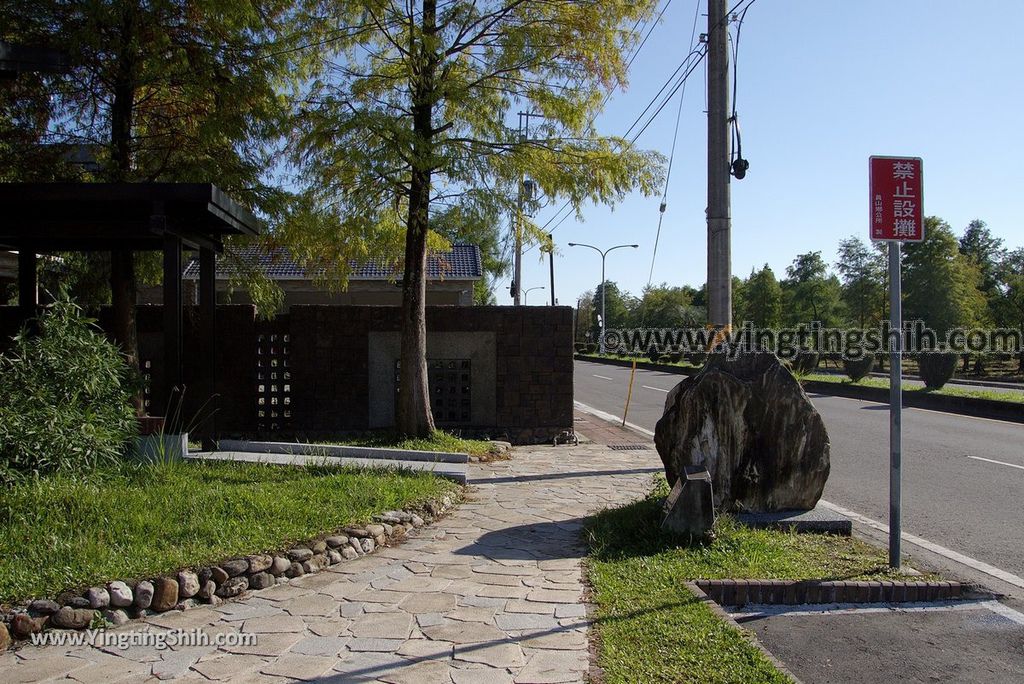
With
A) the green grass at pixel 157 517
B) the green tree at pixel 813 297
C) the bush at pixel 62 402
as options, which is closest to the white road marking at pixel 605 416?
the green grass at pixel 157 517

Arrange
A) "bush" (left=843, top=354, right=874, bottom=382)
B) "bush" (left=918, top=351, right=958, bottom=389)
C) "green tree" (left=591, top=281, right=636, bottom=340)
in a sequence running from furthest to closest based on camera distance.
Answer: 1. "green tree" (left=591, top=281, right=636, bottom=340)
2. "bush" (left=843, top=354, right=874, bottom=382)
3. "bush" (left=918, top=351, right=958, bottom=389)

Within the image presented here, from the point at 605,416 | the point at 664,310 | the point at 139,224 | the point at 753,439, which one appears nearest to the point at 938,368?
the point at 605,416

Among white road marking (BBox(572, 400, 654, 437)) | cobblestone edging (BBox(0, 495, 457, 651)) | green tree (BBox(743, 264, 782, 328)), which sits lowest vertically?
white road marking (BBox(572, 400, 654, 437))

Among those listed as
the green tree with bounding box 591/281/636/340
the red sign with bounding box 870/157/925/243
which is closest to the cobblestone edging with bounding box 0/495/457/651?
the red sign with bounding box 870/157/925/243

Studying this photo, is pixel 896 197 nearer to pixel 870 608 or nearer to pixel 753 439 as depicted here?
pixel 753 439

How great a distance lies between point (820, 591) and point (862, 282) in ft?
169

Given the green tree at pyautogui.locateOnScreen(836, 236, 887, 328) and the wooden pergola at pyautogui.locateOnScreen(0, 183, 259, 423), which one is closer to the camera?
the wooden pergola at pyautogui.locateOnScreen(0, 183, 259, 423)

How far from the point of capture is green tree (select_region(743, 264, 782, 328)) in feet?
185

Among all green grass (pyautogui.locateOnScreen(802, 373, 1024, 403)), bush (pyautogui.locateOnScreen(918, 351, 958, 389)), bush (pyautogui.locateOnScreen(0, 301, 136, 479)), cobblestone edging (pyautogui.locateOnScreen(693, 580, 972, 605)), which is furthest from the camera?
bush (pyautogui.locateOnScreen(918, 351, 958, 389))

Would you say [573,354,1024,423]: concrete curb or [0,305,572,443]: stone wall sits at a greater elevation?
[0,305,572,443]: stone wall

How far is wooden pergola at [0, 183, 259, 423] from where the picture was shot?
7.71m

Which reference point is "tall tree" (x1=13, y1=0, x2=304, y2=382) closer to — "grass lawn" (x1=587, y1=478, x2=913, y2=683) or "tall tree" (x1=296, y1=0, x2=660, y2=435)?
"tall tree" (x1=296, y1=0, x2=660, y2=435)

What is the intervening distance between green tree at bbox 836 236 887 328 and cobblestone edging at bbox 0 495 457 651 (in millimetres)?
50667

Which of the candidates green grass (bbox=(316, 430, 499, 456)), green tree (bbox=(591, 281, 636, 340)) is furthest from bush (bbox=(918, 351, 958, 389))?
green tree (bbox=(591, 281, 636, 340))
